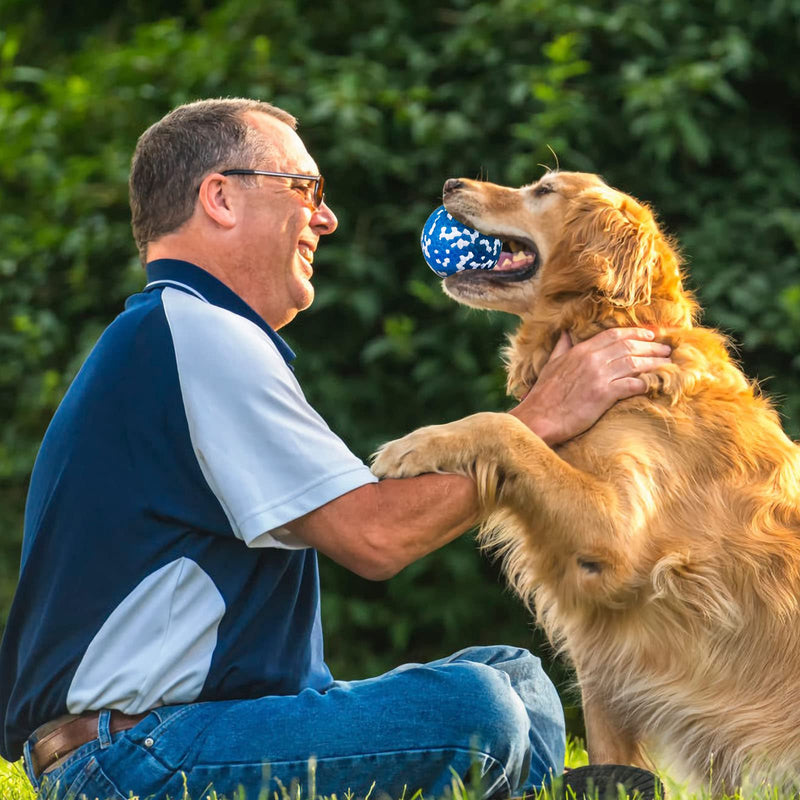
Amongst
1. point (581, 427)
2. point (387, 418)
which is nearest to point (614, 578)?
point (581, 427)

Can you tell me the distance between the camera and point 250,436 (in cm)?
266

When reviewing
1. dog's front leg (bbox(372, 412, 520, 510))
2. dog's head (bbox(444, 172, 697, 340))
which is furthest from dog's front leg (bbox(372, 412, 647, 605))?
dog's head (bbox(444, 172, 697, 340))

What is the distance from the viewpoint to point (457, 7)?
585 centimetres

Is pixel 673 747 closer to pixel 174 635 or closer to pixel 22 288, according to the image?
pixel 174 635

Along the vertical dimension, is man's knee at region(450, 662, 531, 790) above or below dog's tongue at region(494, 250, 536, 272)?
below

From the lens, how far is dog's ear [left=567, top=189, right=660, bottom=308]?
346 centimetres

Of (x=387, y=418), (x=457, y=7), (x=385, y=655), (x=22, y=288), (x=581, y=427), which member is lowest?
(x=385, y=655)

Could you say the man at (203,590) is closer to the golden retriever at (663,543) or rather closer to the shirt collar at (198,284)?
the shirt collar at (198,284)

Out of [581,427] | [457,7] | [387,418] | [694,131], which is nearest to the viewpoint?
[581,427]

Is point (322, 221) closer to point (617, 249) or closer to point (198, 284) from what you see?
point (198, 284)

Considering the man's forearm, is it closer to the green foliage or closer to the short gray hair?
the short gray hair

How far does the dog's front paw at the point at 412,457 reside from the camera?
3010 millimetres

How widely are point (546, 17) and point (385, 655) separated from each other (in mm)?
2960

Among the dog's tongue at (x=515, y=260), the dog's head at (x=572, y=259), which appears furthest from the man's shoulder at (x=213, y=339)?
the dog's tongue at (x=515, y=260)
